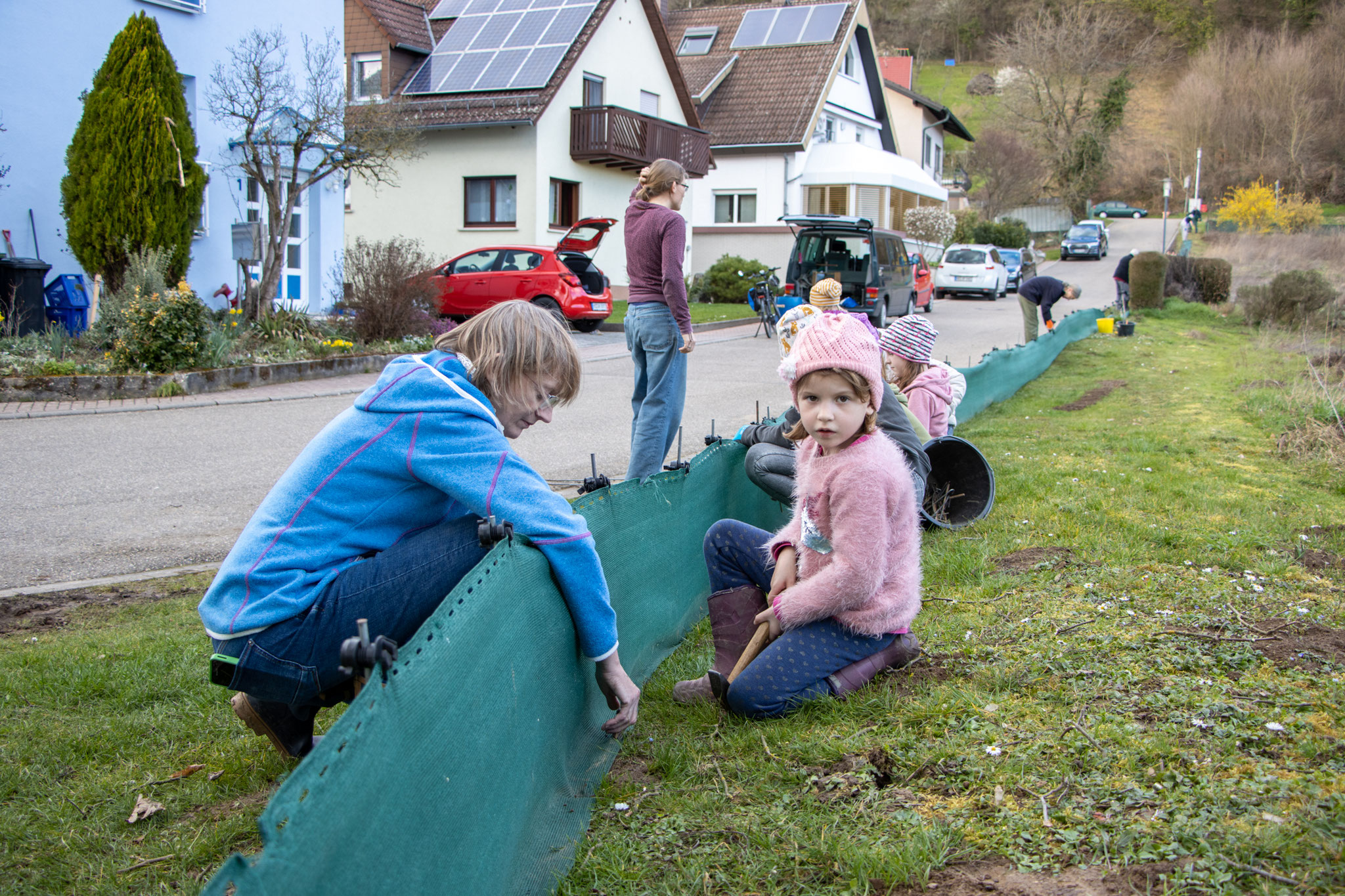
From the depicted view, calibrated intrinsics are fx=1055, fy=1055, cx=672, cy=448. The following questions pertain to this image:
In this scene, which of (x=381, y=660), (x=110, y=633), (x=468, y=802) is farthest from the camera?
(x=110, y=633)

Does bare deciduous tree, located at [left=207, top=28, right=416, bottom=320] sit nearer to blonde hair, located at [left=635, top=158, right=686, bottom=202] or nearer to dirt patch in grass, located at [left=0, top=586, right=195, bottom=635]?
blonde hair, located at [left=635, top=158, right=686, bottom=202]

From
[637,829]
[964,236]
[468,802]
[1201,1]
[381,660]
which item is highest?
[1201,1]

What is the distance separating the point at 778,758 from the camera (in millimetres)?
3025

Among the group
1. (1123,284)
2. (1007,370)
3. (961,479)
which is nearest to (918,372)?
(961,479)

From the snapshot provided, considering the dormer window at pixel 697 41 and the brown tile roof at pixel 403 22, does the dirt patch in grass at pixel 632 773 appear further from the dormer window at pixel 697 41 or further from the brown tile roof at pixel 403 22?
the dormer window at pixel 697 41

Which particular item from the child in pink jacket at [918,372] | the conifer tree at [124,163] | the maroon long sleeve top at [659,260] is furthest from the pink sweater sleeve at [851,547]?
the conifer tree at [124,163]

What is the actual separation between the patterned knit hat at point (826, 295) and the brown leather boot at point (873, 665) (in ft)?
13.0

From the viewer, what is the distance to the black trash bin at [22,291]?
42.7ft

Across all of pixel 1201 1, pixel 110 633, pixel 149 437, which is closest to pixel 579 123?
pixel 149 437

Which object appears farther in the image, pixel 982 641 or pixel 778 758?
pixel 982 641

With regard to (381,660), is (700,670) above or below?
below

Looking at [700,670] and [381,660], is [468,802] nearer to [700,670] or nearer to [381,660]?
[381,660]

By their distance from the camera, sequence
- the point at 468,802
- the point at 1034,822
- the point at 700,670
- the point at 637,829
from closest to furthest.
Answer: the point at 468,802 → the point at 1034,822 → the point at 637,829 → the point at 700,670

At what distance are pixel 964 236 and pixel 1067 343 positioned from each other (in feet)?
113
